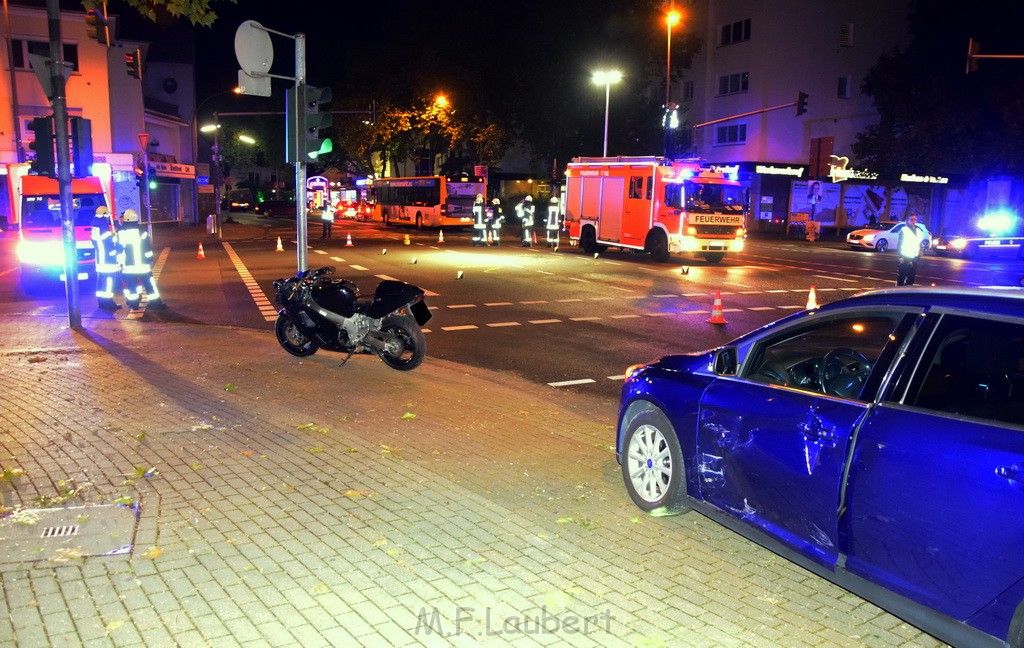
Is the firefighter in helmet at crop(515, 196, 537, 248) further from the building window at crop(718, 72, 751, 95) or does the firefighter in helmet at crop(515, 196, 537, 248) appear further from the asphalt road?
the building window at crop(718, 72, 751, 95)

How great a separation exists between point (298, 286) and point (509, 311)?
544cm

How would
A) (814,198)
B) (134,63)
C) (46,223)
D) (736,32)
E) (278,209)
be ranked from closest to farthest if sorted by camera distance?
(46,223)
(134,63)
(736,32)
(814,198)
(278,209)

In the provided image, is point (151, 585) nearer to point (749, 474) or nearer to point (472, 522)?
point (472, 522)

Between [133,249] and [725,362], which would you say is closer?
[725,362]

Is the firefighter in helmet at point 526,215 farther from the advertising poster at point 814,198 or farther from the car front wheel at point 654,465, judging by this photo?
the car front wheel at point 654,465

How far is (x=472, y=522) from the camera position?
5152 mm

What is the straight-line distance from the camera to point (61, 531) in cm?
483

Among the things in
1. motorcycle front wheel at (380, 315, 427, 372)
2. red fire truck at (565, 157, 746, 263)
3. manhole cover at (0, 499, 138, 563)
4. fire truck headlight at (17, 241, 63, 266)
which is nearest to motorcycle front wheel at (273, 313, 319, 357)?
motorcycle front wheel at (380, 315, 427, 372)

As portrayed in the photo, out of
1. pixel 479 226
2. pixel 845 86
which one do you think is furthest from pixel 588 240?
pixel 845 86

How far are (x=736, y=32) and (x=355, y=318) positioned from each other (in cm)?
4628

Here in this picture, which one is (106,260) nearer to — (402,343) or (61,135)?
(61,135)

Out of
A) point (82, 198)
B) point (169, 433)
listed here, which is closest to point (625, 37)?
point (82, 198)

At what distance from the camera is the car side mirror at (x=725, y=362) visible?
4770 mm

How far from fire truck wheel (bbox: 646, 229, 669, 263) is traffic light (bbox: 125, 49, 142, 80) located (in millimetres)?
28734
